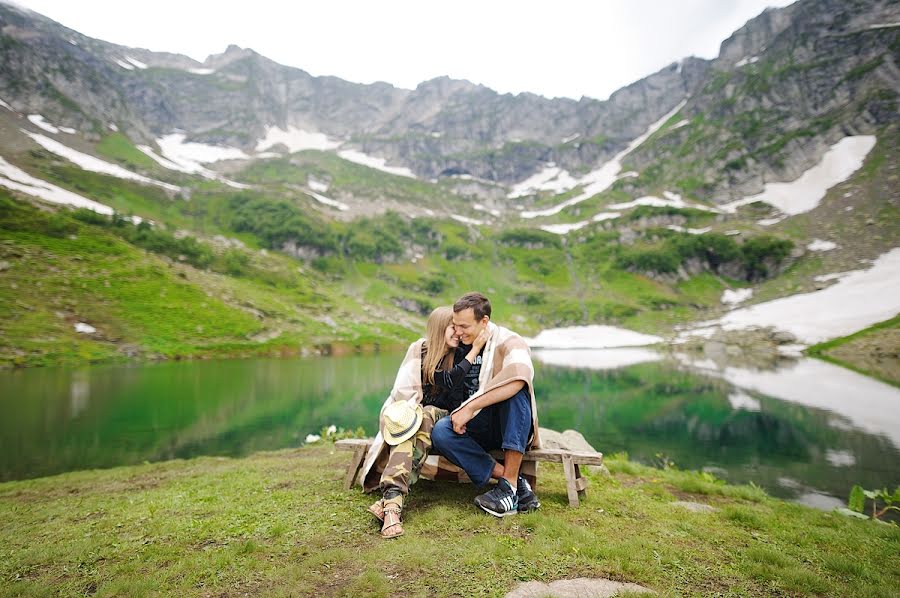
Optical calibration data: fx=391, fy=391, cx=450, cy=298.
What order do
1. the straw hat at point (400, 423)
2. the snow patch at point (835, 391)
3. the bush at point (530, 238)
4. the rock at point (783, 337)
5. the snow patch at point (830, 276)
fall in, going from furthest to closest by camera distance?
the bush at point (530, 238) → the snow patch at point (830, 276) → the rock at point (783, 337) → the snow patch at point (835, 391) → the straw hat at point (400, 423)

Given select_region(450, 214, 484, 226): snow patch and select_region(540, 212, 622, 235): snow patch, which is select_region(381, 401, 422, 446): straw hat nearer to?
select_region(540, 212, 622, 235): snow patch

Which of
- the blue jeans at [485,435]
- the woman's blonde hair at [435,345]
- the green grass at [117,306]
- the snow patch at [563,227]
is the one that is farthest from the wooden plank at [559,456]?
the snow patch at [563,227]

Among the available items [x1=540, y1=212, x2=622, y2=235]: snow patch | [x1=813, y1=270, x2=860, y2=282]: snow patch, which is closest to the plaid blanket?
[x1=813, y1=270, x2=860, y2=282]: snow patch

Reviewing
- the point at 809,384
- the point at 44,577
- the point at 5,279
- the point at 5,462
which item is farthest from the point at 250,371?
the point at 809,384

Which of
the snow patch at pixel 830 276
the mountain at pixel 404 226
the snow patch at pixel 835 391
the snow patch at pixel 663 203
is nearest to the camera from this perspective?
the snow patch at pixel 835 391

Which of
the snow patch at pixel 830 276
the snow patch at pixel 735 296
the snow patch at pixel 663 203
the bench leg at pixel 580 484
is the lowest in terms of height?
the bench leg at pixel 580 484

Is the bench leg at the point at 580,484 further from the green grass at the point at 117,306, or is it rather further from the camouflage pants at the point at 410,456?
the green grass at the point at 117,306

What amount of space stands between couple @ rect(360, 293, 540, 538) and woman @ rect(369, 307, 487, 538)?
0.05ft

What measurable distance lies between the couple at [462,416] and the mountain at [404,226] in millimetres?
55460

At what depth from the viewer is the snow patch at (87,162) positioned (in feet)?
386

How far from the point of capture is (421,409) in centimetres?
601

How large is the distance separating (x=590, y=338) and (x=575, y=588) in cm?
10671

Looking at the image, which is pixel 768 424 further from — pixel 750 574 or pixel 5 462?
pixel 5 462

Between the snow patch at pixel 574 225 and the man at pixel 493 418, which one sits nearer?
the man at pixel 493 418
